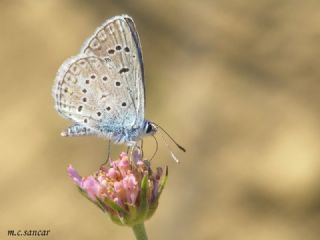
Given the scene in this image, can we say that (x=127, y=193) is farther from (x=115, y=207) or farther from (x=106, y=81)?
(x=106, y=81)

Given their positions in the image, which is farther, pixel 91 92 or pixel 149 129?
pixel 91 92

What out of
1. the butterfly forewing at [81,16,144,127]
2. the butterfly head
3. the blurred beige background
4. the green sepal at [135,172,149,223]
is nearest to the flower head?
the green sepal at [135,172,149,223]

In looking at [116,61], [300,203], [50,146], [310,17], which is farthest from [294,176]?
[116,61]

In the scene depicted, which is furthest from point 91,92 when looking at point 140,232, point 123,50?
point 140,232

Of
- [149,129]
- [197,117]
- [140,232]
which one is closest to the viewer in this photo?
[140,232]

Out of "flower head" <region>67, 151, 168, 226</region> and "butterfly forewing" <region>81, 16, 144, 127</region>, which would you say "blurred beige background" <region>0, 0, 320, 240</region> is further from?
"flower head" <region>67, 151, 168, 226</region>

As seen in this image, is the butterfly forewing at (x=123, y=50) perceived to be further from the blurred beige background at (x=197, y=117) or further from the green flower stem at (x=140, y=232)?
the blurred beige background at (x=197, y=117)

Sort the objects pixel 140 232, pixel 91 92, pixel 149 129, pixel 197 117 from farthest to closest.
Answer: pixel 197 117 < pixel 91 92 < pixel 149 129 < pixel 140 232

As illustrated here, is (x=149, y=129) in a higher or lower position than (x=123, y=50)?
lower

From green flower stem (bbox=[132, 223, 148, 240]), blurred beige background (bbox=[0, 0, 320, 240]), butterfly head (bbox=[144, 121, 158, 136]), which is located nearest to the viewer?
green flower stem (bbox=[132, 223, 148, 240])
